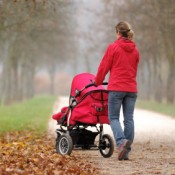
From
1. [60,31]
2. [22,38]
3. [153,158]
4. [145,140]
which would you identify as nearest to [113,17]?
[60,31]

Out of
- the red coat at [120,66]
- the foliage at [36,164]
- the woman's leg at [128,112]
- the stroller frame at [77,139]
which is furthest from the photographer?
the stroller frame at [77,139]

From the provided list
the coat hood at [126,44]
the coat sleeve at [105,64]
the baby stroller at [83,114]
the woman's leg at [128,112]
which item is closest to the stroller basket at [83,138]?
the baby stroller at [83,114]

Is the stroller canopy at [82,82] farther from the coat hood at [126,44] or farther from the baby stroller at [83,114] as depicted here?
the coat hood at [126,44]

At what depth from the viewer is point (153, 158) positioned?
9.39m

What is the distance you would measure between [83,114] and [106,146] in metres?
0.69

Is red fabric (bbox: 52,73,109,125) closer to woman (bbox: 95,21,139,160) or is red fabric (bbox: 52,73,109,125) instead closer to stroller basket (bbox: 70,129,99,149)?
woman (bbox: 95,21,139,160)

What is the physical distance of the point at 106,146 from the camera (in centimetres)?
946

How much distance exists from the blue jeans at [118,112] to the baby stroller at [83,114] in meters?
0.24

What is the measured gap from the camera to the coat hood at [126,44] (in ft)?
29.6

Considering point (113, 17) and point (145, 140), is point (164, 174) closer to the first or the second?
point (145, 140)

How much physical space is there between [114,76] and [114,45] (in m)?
0.46

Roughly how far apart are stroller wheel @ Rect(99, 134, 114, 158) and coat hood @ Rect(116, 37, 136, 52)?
55.9 inches

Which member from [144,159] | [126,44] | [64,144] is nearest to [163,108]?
[64,144]

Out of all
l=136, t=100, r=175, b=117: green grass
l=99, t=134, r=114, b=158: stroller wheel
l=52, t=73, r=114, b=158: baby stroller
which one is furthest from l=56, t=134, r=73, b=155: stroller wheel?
l=136, t=100, r=175, b=117: green grass
